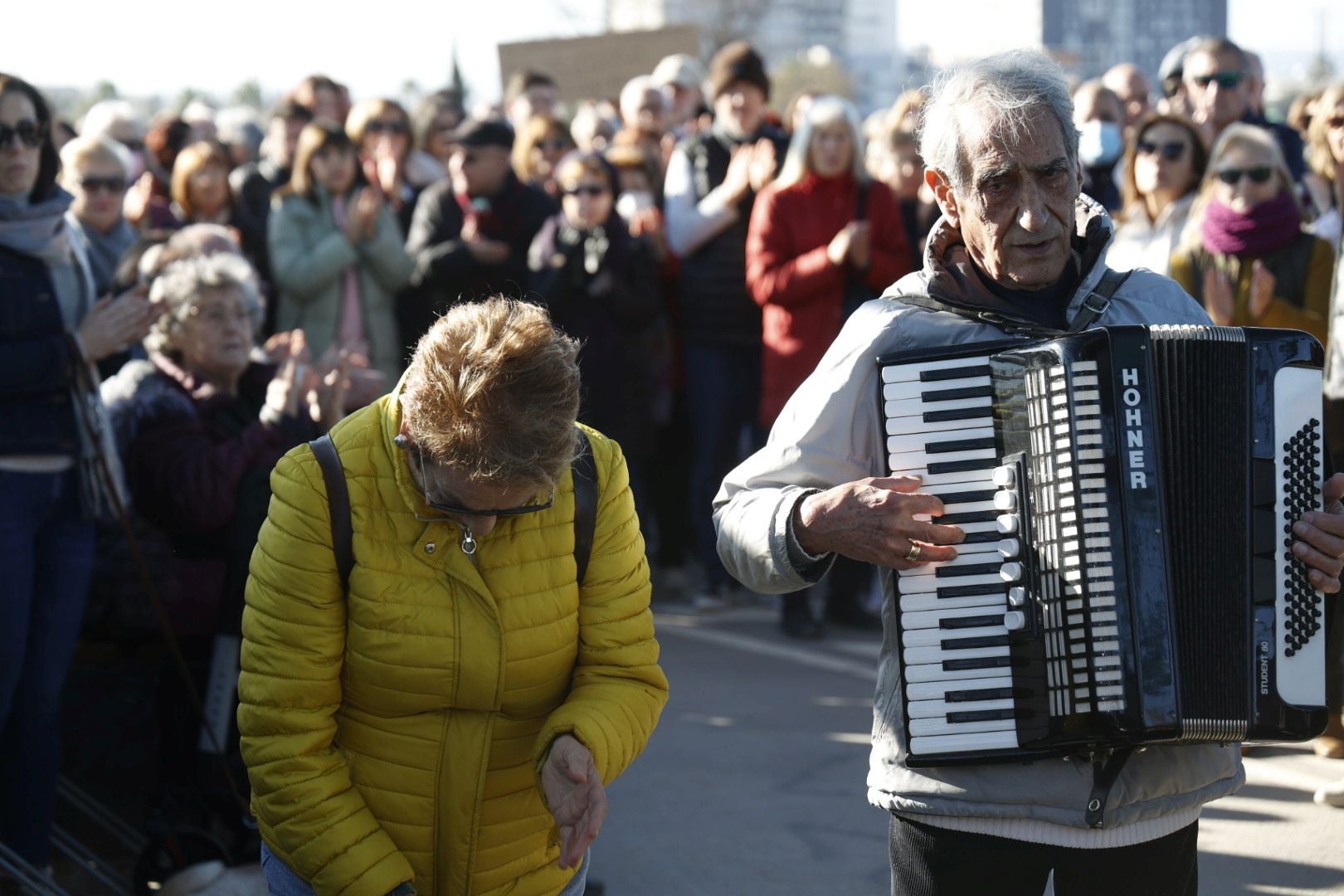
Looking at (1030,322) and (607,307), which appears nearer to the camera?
(1030,322)

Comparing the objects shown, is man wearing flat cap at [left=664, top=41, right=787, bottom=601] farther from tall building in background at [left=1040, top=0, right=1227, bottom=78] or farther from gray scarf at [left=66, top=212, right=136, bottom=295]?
tall building in background at [left=1040, top=0, right=1227, bottom=78]

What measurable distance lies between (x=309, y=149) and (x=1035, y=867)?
20.6 feet

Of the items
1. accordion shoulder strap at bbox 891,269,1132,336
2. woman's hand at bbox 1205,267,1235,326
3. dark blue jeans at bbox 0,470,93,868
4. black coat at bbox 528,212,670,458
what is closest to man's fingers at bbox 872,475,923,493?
accordion shoulder strap at bbox 891,269,1132,336

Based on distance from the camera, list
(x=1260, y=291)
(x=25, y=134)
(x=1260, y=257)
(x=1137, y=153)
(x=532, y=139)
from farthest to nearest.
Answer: (x=532, y=139) → (x=1137, y=153) → (x=1260, y=257) → (x=1260, y=291) → (x=25, y=134)

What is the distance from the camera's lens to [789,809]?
547cm

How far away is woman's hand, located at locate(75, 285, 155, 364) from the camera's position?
4609mm

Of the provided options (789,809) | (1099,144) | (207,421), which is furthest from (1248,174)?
(207,421)

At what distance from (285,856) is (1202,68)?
23.4 feet

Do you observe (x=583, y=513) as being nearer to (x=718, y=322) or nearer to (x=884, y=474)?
(x=884, y=474)

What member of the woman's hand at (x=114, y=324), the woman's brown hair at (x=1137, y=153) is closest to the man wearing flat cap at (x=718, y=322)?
the woman's brown hair at (x=1137, y=153)

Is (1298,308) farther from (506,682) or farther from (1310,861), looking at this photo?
(506,682)

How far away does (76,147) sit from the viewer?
23.0 ft

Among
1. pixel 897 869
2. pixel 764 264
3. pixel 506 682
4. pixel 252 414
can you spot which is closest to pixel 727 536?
pixel 506 682

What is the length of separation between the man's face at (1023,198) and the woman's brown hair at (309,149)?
5.80 m
